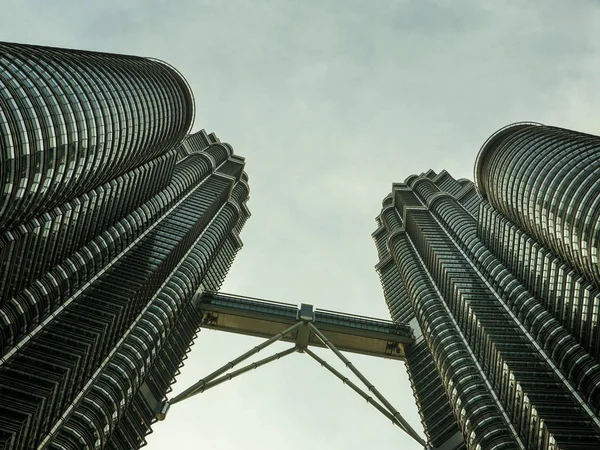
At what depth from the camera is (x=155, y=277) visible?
312 ft

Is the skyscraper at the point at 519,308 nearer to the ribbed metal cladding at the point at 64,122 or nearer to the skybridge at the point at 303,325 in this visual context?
the skybridge at the point at 303,325

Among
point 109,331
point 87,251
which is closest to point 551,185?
point 109,331

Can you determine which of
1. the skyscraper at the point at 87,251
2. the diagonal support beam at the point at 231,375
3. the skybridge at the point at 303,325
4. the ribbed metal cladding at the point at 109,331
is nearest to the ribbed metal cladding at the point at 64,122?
the skyscraper at the point at 87,251

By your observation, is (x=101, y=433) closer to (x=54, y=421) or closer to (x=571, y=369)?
(x=54, y=421)

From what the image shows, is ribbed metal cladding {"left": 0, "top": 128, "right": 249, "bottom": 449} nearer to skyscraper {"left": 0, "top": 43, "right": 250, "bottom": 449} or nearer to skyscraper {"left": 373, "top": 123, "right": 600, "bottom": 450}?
skyscraper {"left": 0, "top": 43, "right": 250, "bottom": 449}

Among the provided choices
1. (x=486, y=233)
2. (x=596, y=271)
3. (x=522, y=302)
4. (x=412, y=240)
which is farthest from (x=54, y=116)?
(x=412, y=240)

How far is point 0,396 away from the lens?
54719 mm

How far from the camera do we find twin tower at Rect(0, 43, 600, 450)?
2291 inches

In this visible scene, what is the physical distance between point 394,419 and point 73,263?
5017cm

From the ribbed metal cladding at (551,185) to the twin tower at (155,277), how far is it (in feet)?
0.94

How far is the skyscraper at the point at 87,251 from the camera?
179 ft

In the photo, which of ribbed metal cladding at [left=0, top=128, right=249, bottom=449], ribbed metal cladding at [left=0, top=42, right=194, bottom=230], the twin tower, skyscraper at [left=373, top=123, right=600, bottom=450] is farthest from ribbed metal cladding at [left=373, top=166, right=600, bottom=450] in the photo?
ribbed metal cladding at [left=0, top=42, right=194, bottom=230]

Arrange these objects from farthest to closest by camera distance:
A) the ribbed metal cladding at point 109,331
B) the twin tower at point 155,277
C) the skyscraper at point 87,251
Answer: the ribbed metal cladding at point 109,331
the twin tower at point 155,277
the skyscraper at point 87,251

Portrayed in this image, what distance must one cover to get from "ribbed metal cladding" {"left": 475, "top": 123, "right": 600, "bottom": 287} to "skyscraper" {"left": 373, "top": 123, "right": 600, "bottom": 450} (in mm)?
189
